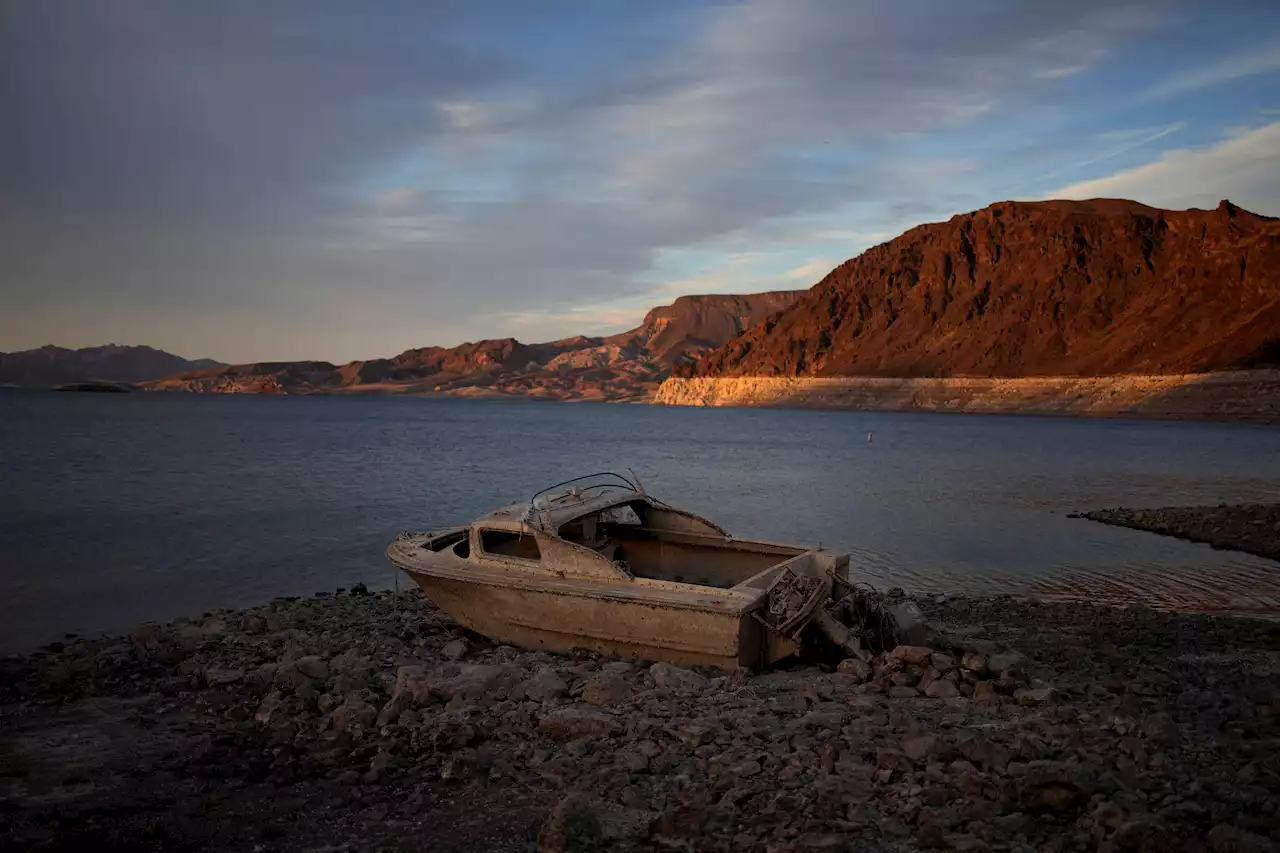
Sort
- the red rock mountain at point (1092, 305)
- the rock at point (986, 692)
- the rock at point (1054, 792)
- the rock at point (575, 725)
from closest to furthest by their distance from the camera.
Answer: the rock at point (1054, 792)
the rock at point (575, 725)
the rock at point (986, 692)
the red rock mountain at point (1092, 305)

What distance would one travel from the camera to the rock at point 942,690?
8211 millimetres

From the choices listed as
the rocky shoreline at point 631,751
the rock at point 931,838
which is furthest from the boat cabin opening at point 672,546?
the rock at point 931,838

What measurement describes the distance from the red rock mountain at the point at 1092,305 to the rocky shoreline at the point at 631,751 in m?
121

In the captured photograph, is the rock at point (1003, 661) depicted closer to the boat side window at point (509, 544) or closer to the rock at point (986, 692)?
the rock at point (986, 692)

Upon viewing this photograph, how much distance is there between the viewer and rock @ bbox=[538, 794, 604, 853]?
561 cm

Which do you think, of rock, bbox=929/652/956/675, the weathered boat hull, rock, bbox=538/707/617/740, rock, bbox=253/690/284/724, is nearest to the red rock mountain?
rock, bbox=929/652/956/675

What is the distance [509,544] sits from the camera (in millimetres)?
11883

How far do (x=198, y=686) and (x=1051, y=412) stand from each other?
464 feet

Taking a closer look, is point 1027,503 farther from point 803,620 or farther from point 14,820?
point 14,820

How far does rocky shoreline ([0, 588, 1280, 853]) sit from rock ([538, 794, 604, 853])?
0.05 feet

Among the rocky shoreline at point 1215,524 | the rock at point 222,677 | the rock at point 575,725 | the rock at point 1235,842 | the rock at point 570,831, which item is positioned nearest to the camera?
the rock at point 1235,842

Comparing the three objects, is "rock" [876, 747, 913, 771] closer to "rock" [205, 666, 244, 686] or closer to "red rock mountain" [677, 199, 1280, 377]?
"rock" [205, 666, 244, 686]

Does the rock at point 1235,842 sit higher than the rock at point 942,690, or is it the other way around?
the rock at point 1235,842

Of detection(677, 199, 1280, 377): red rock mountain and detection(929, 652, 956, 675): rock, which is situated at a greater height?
detection(677, 199, 1280, 377): red rock mountain
